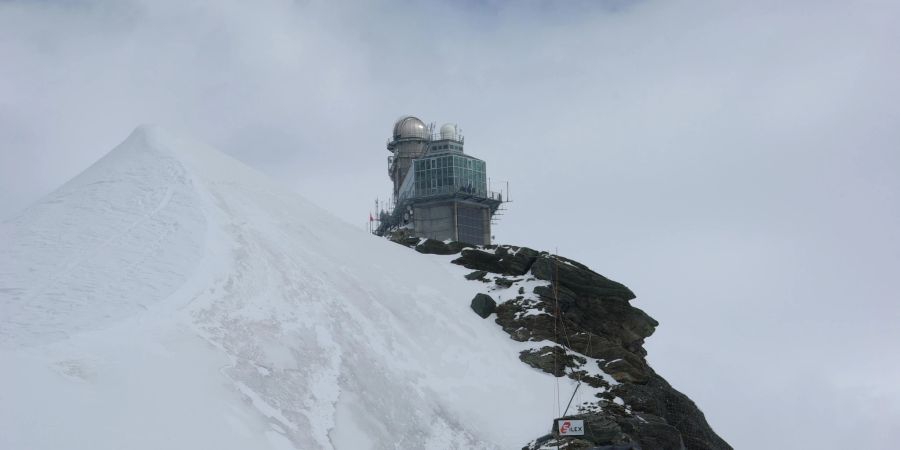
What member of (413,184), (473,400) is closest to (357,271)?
(473,400)

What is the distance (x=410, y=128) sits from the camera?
104750 millimetres

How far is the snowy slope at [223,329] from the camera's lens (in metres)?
28.8

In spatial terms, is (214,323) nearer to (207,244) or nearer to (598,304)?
(207,244)

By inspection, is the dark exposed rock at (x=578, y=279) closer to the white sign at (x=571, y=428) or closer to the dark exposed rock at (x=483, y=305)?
the dark exposed rock at (x=483, y=305)

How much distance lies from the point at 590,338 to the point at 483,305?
693 cm

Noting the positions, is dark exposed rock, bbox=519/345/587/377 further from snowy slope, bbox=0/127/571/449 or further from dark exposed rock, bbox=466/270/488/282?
dark exposed rock, bbox=466/270/488/282

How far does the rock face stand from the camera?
44.9 meters

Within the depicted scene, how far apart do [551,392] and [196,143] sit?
1155 inches

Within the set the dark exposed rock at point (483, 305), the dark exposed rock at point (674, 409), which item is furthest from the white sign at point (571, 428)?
the dark exposed rock at point (483, 305)

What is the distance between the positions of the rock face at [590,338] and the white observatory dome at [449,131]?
3474 cm

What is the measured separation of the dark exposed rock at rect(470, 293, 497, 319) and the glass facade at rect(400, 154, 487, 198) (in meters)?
34.3

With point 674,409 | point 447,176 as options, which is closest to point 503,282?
point 674,409

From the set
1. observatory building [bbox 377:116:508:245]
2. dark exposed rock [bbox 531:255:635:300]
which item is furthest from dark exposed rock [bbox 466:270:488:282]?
observatory building [bbox 377:116:508:245]

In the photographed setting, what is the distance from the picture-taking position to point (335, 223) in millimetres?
60219
